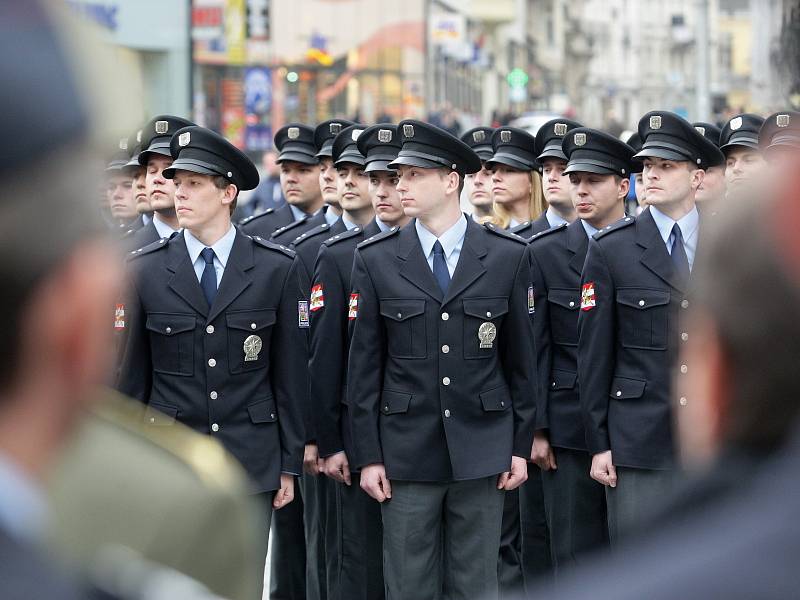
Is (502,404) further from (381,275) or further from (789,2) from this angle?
(789,2)

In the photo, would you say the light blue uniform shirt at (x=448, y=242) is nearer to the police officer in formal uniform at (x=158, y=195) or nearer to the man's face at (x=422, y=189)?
the man's face at (x=422, y=189)

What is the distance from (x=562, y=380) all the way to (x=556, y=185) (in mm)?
1546

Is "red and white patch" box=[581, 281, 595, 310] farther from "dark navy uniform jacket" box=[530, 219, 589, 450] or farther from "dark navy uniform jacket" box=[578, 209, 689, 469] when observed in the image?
"dark navy uniform jacket" box=[530, 219, 589, 450]

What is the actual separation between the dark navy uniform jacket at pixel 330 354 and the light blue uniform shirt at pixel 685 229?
140 cm

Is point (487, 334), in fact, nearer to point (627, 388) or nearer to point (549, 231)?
point (627, 388)

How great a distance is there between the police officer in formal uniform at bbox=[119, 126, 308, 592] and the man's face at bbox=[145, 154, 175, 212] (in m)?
1.51

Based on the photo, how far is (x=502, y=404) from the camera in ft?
20.6

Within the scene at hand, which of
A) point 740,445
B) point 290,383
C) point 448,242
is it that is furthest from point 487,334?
point 740,445

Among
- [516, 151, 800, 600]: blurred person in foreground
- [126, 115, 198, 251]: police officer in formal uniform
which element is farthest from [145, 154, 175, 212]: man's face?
[516, 151, 800, 600]: blurred person in foreground

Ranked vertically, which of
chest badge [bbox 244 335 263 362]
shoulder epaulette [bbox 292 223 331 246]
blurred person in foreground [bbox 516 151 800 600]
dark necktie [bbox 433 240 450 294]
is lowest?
chest badge [bbox 244 335 263 362]

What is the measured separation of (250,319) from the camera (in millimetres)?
Result: 6086

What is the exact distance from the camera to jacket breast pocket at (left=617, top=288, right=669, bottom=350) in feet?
21.1

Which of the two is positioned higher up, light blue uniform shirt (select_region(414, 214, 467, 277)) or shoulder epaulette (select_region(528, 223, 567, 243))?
light blue uniform shirt (select_region(414, 214, 467, 277))

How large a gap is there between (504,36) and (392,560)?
67.6 metres
